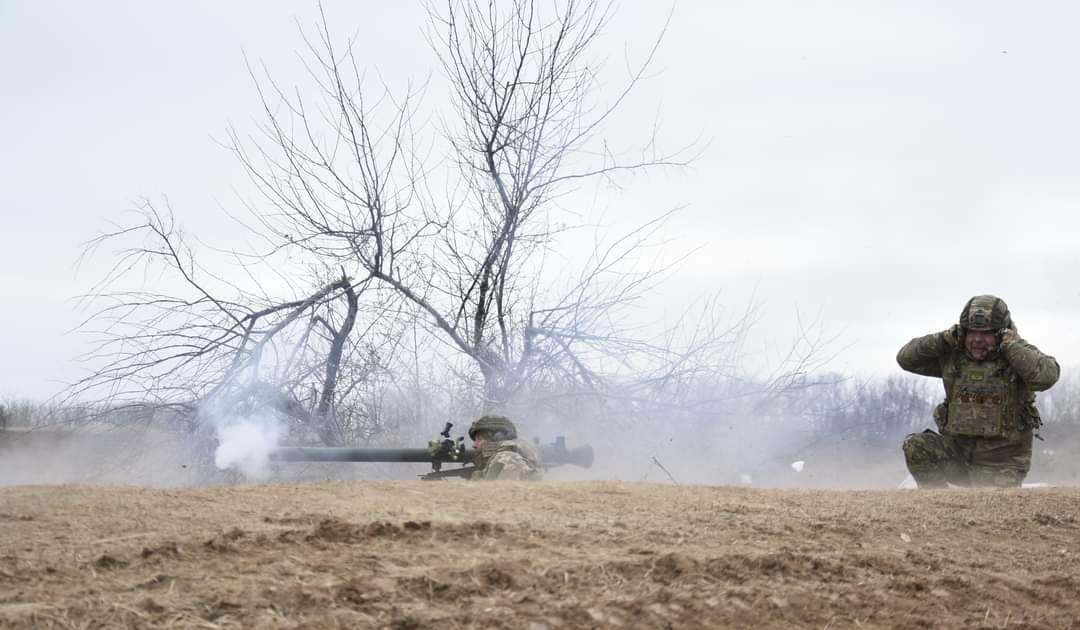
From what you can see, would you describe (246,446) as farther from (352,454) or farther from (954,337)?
(954,337)

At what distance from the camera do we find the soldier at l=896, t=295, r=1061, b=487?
386 inches

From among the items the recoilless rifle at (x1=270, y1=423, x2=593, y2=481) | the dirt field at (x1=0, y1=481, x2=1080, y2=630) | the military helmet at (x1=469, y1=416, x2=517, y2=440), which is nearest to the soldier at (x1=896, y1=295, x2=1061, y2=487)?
the dirt field at (x1=0, y1=481, x2=1080, y2=630)

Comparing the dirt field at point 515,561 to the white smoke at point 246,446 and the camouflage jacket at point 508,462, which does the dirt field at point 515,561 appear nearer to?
the camouflage jacket at point 508,462

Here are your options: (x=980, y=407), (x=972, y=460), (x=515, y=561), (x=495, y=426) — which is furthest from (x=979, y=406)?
(x=515, y=561)

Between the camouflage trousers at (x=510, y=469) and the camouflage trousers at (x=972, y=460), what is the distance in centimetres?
326

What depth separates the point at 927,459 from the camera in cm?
1001

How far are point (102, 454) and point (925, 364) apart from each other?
32.8ft

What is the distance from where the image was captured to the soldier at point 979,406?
9.80 m

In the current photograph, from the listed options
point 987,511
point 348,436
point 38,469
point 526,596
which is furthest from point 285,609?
point 38,469

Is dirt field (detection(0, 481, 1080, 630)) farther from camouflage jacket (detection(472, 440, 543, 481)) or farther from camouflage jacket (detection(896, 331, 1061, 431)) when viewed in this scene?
camouflage jacket (detection(896, 331, 1061, 431))

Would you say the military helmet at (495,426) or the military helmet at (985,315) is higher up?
the military helmet at (985,315)

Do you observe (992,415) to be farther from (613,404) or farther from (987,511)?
(613,404)

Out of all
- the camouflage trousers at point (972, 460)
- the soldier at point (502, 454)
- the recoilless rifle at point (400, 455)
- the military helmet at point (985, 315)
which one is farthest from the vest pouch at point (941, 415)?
the soldier at point (502, 454)

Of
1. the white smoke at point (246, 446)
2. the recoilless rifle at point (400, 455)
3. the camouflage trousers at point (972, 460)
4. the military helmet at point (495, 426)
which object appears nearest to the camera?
the camouflage trousers at point (972, 460)
